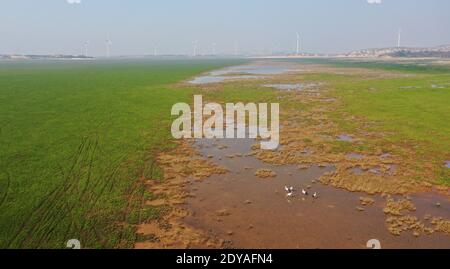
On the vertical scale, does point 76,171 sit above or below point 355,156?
below

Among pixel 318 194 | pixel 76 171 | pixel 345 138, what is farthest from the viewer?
pixel 345 138

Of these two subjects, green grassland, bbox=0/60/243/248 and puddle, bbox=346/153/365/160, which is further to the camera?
puddle, bbox=346/153/365/160

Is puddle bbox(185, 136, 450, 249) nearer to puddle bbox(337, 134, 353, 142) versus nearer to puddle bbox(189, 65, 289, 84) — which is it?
puddle bbox(337, 134, 353, 142)

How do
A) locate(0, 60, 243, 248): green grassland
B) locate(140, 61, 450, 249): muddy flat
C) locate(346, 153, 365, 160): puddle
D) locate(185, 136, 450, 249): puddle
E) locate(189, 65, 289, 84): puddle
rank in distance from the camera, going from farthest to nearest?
1. locate(189, 65, 289, 84): puddle
2. locate(346, 153, 365, 160): puddle
3. locate(0, 60, 243, 248): green grassland
4. locate(140, 61, 450, 249): muddy flat
5. locate(185, 136, 450, 249): puddle

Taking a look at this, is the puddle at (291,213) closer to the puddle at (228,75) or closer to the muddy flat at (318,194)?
the muddy flat at (318,194)

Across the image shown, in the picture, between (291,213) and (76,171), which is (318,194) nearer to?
(291,213)

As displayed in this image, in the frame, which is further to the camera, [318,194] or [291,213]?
[318,194]

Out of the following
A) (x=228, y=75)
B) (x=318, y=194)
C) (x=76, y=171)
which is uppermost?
(x=228, y=75)

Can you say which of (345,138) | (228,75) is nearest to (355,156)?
(345,138)

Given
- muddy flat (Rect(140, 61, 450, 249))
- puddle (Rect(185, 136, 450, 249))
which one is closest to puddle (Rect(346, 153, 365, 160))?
muddy flat (Rect(140, 61, 450, 249))
